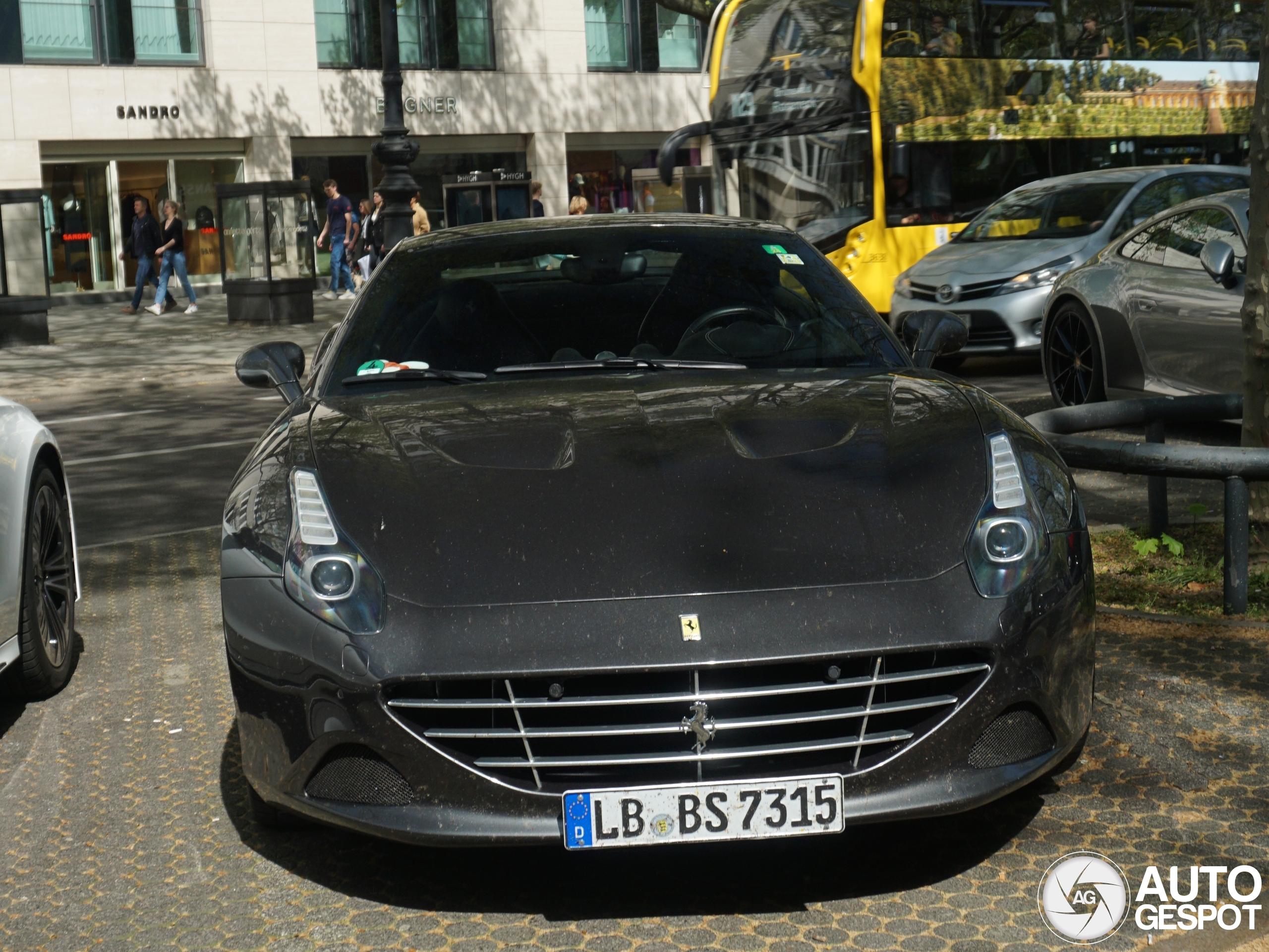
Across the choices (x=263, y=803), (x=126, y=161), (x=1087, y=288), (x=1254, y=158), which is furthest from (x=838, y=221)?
(x=126, y=161)

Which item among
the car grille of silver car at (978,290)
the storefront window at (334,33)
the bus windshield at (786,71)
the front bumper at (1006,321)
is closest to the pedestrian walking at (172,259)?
the storefront window at (334,33)

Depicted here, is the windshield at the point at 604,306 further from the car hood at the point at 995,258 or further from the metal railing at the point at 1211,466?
the car hood at the point at 995,258

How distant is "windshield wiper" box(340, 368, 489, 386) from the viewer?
4418 millimetres

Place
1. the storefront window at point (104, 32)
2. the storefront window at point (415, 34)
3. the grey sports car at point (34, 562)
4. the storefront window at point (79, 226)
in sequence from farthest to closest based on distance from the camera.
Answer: the storefront window at point (415, 34), the storefront window at point (79, 226), the storefront window at point (104, 32), the grey sports car at point (34, 562)

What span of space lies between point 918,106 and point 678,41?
23277 mm

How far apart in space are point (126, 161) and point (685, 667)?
31141mm

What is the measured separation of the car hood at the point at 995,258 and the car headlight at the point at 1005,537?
1044 cm

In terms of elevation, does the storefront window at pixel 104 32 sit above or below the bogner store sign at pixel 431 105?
above

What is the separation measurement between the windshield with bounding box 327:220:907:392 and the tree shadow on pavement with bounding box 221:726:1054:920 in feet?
4.25

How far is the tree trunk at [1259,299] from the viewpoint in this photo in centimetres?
594

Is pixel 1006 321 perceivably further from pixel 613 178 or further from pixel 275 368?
pixel 613 178

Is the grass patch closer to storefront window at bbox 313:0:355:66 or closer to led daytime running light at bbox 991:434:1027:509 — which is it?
led daytime running light at bbox 991:434:1027:509

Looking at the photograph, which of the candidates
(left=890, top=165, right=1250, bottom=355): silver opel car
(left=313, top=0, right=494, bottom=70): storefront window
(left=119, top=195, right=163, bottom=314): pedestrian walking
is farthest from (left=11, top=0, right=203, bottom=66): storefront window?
(left=890, top=165, right=1250, bottom=355): silver opel car

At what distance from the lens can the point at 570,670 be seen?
10.1 feet
